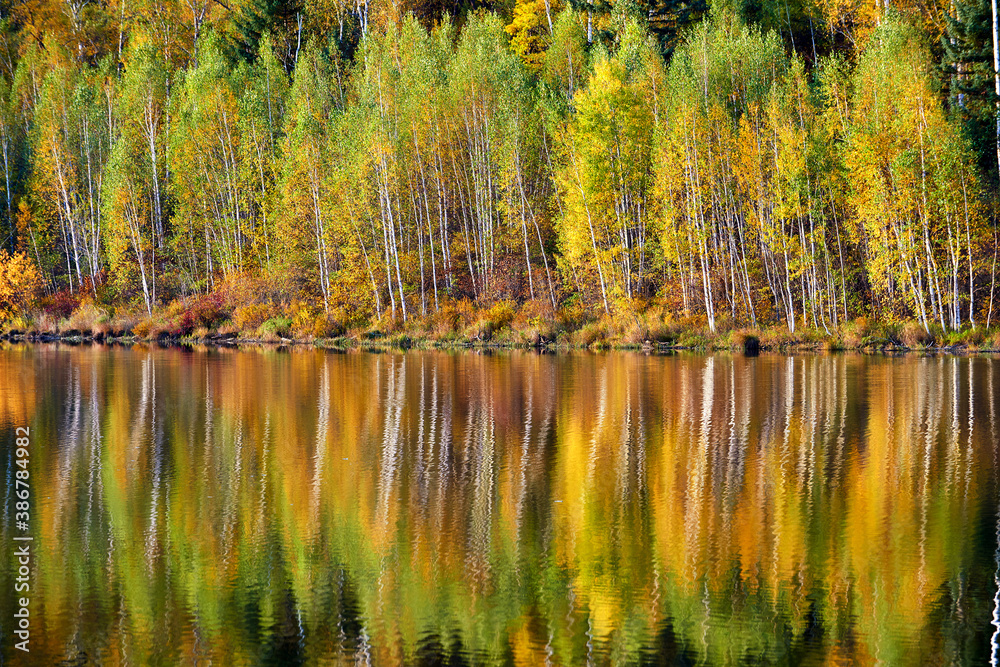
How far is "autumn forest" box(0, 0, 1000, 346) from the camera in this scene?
40.6 meters

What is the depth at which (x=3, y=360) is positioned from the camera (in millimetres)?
38438

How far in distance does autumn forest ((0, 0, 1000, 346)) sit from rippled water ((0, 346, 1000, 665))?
21.3 metres

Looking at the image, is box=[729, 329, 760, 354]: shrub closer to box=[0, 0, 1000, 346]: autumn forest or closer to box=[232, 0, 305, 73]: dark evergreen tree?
box=[0, 0, 1000, 346]: autumn forest

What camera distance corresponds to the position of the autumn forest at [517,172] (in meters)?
40.6

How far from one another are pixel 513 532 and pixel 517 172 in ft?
134

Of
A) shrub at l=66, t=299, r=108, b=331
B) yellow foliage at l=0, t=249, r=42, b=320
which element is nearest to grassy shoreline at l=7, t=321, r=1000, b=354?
shrub at l=66, t=299, r=108, b=331

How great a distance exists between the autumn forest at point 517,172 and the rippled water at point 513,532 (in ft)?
70.0

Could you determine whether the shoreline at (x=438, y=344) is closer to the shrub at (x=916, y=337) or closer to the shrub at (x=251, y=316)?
the shrub at (x=916, y=337)

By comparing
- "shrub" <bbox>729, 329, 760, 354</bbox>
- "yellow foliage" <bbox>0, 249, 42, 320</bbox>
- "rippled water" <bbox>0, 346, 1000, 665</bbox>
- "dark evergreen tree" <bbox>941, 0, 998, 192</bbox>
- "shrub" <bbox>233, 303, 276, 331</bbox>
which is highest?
"dark evergreen tree" <bbox>941, 0, 998, 192</bbox>

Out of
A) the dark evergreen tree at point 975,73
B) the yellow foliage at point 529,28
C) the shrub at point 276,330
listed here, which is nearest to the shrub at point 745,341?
the dark evergreen tree at point 975,73

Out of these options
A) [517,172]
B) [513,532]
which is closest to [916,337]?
[517,172]

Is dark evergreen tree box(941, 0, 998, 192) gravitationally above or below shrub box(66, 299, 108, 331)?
above

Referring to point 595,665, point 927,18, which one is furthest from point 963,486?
point 927,18

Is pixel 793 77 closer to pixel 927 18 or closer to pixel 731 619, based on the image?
pixel 927 18
